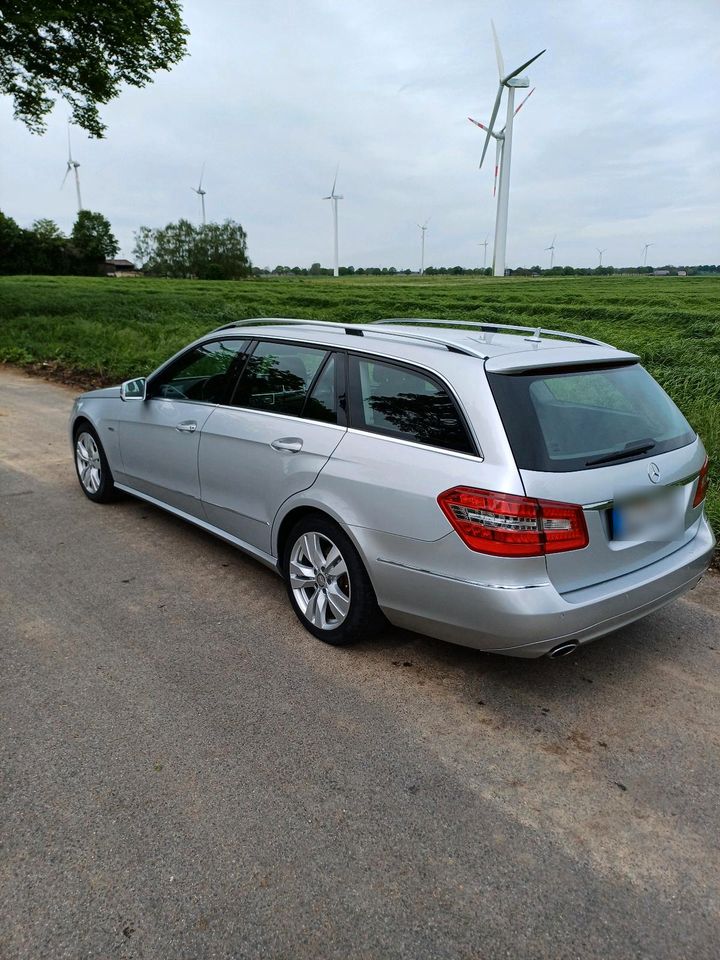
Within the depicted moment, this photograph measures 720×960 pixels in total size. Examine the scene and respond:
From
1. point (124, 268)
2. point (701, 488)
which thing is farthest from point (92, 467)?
point (124, 268)

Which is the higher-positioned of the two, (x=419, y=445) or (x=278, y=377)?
(x=278, y=377)

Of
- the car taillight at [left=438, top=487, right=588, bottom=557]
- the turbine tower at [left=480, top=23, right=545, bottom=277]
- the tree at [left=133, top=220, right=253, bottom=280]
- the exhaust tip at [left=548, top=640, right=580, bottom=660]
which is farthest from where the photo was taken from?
the tree at [left=133, top=220, right=253, bottom=280]

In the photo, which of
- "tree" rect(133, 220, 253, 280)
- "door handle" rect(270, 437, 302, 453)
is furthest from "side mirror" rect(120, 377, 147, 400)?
"tree" rect(133, 220, 253, 280)

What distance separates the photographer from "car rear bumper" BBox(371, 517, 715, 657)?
2.91 m

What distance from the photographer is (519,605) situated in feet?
9.49

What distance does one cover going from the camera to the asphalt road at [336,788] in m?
2.11

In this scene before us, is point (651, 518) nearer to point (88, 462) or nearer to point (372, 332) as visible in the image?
point (372, 332)

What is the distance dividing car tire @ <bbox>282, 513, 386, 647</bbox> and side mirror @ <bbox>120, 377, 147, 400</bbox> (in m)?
1.96

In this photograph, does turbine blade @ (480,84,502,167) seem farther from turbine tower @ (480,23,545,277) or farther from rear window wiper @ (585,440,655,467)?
rear window wiper @ (585,440,655,467)

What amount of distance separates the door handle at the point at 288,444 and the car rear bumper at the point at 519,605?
0.82 m

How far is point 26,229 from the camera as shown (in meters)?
72.8

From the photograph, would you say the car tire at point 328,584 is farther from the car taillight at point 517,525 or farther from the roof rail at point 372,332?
the roof rail at point 372,332

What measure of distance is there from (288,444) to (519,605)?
1544mm

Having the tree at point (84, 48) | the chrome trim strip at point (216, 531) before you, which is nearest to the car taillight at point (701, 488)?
the chrome trim strip at point (216, 531)
